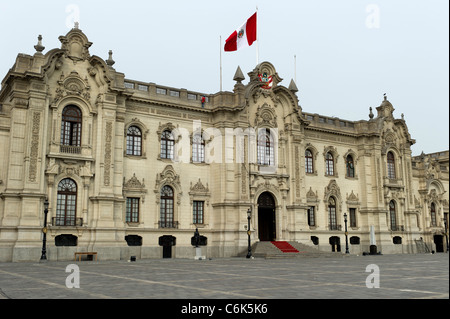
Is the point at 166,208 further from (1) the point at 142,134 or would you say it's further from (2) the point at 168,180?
(1) the point at 142,134

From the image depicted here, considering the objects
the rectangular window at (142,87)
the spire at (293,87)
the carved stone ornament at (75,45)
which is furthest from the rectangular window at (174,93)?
the spire at (293,87)

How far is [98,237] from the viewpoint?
1316 inches

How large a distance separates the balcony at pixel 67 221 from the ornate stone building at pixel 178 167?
0.08m

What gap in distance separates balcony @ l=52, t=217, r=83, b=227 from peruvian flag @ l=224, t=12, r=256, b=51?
18422 millimetres

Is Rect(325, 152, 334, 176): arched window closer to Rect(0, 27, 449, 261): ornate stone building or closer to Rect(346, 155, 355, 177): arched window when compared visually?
Rect(0, 27, 449, 261): ornate stone building

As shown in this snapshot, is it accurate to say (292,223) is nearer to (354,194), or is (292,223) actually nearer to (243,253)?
(243,253)

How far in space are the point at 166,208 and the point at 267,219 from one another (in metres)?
9.99

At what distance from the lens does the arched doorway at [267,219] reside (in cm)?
4275

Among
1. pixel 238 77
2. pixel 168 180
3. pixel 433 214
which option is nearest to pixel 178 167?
pixel 168 180

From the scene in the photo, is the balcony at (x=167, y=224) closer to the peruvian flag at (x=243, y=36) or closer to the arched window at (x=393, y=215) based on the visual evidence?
the peruvian flag at (x=243, y=36)

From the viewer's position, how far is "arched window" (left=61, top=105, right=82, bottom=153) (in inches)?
1359

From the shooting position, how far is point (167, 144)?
39188mm
